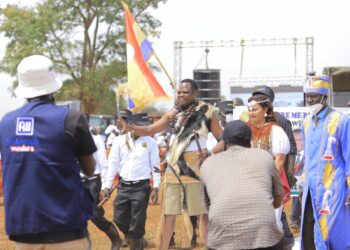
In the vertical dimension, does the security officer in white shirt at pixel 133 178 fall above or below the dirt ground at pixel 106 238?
above

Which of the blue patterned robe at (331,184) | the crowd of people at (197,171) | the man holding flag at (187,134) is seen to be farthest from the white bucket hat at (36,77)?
the blue patterned robe at (331,184)

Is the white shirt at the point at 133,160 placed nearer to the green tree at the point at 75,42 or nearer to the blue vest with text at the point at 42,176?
the blue vest with text at the point at 42,176

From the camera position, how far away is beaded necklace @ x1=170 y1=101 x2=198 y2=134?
6.79 metres

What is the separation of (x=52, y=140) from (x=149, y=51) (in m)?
5.25

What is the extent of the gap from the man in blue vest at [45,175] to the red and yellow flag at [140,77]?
351 centimetres

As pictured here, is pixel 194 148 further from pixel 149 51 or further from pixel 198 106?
pixel 149 51

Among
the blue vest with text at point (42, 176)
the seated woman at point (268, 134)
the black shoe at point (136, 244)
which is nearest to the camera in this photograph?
the blue vest with text at point (42, 176)

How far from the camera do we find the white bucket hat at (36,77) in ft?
13.0

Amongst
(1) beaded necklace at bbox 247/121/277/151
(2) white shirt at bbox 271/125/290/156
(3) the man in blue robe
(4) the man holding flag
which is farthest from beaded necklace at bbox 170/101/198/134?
(3) the man in blue robe

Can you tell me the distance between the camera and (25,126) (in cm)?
388

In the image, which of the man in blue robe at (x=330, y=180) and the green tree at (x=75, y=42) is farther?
the green tree at (x=75, y=42)

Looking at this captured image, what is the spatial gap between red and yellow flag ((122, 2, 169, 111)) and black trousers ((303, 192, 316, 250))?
2.21 m

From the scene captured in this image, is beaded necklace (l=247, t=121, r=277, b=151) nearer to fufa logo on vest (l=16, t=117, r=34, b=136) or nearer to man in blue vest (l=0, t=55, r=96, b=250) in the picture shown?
man in blue vest (l=0, t=55, r=96, b=250)

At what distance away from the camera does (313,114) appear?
6180 millimetres
